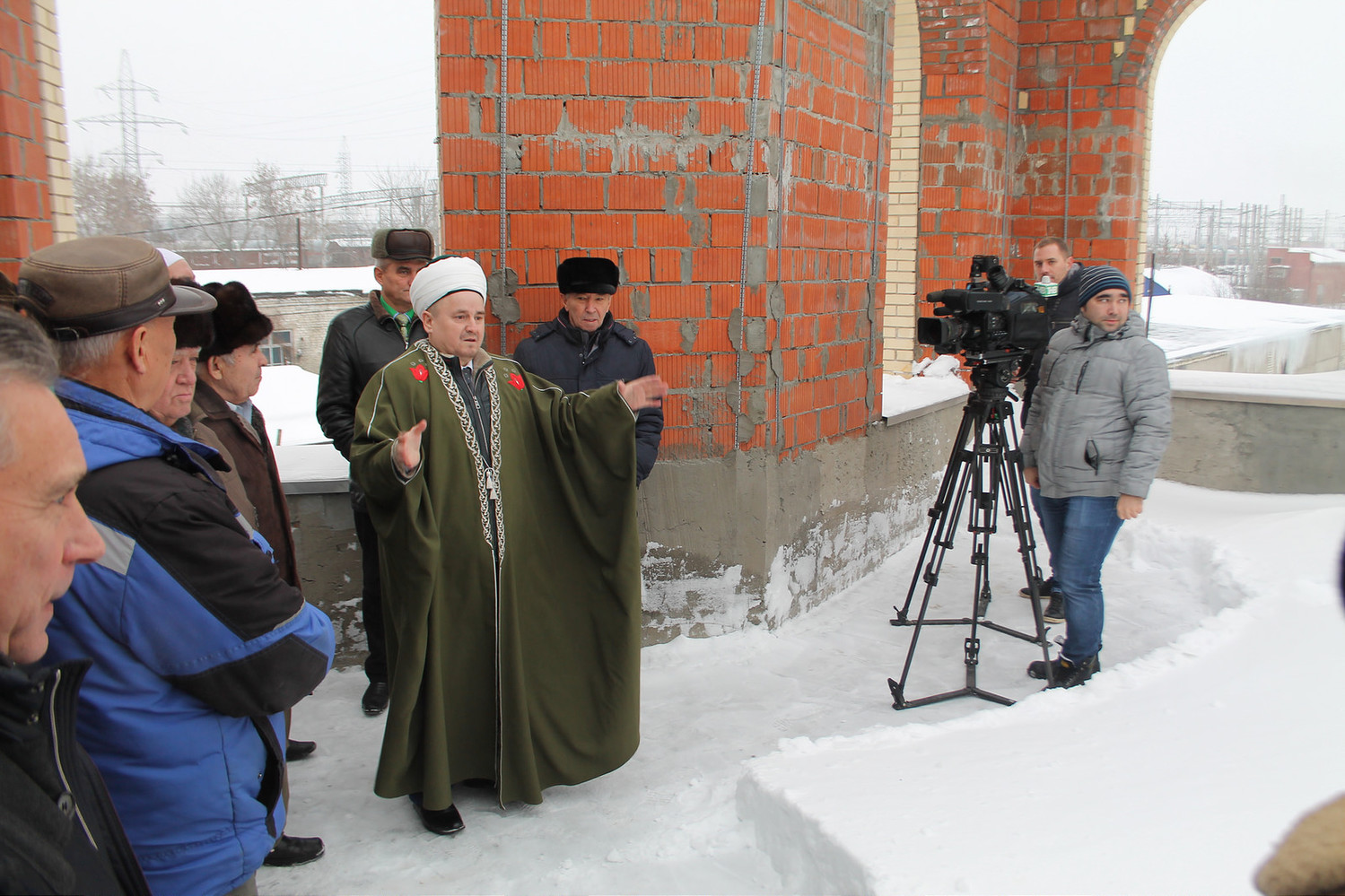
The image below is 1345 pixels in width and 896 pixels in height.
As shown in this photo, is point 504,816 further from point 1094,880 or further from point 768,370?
point 768,370

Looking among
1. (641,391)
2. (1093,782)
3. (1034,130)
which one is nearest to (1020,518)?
(1093,782)

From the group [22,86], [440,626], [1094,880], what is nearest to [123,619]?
[440,626]

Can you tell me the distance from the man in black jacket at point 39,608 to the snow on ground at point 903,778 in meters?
1.68

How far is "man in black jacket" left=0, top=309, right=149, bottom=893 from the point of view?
3.46 ft

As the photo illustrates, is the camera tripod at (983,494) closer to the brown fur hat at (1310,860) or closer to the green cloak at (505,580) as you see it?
the green cloak at (505,580)

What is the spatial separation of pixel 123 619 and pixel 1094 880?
2.02 m

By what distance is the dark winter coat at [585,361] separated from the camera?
12.6 feet

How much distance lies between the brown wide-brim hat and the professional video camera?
288cm

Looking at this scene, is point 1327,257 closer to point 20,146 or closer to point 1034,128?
point 1034,128

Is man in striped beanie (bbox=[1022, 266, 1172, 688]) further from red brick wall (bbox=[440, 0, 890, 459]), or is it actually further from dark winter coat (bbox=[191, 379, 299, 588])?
dark winter coat (bbox=[191, 379, 299, 588])

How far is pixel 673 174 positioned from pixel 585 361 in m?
0.99

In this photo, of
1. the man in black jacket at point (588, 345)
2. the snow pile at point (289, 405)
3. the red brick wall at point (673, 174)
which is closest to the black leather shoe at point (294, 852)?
the man in black jacket at point (588, 345)

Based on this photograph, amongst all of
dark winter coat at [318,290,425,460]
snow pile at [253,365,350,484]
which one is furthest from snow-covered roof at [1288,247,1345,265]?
dark winter coat at [318,290,425,460]

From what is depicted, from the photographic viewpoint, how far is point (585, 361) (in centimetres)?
386
